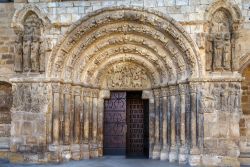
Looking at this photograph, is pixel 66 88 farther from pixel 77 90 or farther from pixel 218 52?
pixel 218 52

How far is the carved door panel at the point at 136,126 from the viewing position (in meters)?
9.55

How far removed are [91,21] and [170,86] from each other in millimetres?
2410

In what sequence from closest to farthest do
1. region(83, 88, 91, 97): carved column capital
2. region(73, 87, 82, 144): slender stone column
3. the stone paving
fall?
the stone paving → region(73, 87, 82, 144): slender stone column → region(83, 88, 91, 97): carved column capital

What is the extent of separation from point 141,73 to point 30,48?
9.28ft

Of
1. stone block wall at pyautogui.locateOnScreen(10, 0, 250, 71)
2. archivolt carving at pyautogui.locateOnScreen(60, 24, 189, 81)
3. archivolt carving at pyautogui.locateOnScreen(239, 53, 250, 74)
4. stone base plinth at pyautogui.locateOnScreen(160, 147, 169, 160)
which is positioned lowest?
stone base plinth at pyautogui.locateOnScreen(160, 147, 169, 160)

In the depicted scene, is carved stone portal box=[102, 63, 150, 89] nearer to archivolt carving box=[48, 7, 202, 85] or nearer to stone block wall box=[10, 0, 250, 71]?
archivolt carving box=[48, 7, 202, 85]

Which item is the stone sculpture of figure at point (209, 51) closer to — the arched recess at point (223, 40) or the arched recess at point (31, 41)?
the arched recess at point (223, 40)

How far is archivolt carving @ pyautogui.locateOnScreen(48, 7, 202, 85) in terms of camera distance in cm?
823

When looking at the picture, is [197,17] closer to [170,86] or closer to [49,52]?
[170,86]

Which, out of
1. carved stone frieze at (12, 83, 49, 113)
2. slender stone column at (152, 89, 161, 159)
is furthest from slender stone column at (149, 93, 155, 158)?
carved stone frieze at (12, 83, 49, 113)

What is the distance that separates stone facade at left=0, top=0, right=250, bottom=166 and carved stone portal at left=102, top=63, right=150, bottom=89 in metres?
0.06

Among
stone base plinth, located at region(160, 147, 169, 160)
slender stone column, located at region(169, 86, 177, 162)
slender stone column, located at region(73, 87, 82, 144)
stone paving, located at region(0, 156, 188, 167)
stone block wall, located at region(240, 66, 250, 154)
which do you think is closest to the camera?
stone paving, located at region(0, 156, 188, 167)

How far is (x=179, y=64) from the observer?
27.7 ft

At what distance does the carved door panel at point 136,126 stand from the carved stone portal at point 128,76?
459mm
